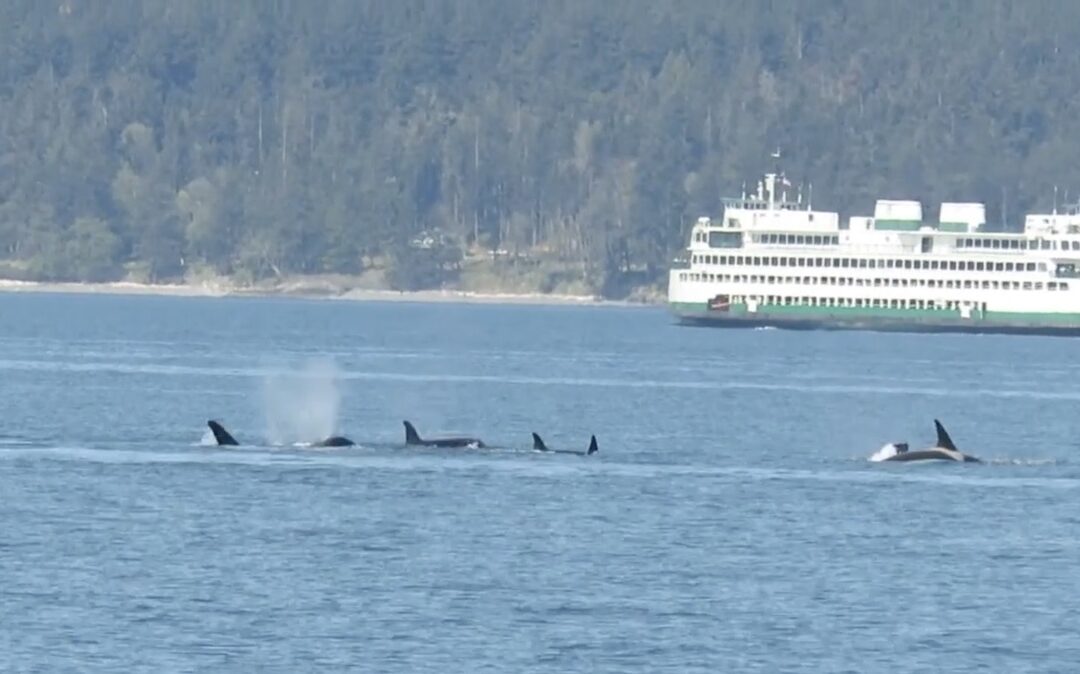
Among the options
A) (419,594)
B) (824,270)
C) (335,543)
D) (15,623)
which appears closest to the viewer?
(15,623)

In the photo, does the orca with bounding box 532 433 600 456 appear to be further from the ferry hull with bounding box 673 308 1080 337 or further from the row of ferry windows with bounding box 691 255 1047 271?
the ferry hull with bounding box 673 308 1080 337

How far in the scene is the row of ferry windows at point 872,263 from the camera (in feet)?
598

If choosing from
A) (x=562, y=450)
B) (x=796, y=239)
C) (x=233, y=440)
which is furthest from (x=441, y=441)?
(x=796, y=239)

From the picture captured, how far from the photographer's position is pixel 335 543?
50281 mm

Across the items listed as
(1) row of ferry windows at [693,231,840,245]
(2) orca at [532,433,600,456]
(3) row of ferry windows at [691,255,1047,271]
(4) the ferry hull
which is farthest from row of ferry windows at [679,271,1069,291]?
(2) orca at [532,433,600,456]

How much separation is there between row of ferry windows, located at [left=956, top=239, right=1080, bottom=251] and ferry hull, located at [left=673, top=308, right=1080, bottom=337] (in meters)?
4.46

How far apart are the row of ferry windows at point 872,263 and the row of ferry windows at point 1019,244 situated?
143 cm

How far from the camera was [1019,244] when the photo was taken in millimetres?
184750

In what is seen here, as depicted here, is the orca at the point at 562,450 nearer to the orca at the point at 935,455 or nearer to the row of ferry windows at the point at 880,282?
the orca at the point at 935,455

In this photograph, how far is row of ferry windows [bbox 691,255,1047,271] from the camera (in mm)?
182250

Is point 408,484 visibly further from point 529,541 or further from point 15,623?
point 15,623

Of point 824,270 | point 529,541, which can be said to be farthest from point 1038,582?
point 824,270

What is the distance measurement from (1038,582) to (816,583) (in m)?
3.46

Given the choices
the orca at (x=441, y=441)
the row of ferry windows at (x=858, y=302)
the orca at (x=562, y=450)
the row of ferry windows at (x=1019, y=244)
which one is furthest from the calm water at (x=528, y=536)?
the row of ferry windows at (x=1019, y=244)
